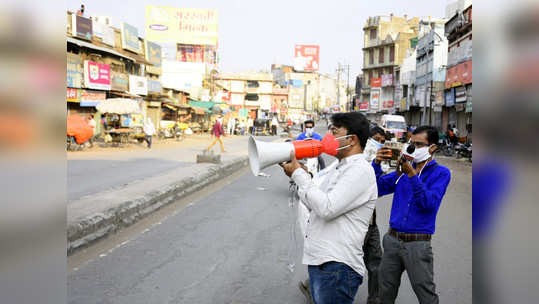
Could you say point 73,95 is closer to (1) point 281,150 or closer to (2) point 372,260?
(2) point 372,260

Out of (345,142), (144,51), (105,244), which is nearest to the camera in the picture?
(345,142)

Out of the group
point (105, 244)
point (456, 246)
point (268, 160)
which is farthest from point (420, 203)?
point (105, 244)

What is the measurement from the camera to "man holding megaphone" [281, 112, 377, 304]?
244cm

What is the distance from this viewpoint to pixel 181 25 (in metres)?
52.1

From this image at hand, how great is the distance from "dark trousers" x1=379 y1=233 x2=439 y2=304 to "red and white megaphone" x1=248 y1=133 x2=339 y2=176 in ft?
3.87

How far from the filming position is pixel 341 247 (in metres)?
2.52

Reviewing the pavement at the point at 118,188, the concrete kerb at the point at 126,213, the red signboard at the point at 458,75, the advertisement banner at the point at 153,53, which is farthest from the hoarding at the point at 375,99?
the concrete kerb at the point at 126,213

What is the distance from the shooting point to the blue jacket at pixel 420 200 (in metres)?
3.15

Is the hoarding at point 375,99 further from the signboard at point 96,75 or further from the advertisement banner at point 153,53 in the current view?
the signboard at point 96,75

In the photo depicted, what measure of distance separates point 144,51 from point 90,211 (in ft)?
97.5

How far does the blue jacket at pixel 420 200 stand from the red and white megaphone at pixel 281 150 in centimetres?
88

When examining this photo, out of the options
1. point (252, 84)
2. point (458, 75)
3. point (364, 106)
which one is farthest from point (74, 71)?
point (364, 106)
